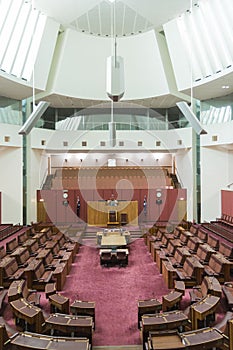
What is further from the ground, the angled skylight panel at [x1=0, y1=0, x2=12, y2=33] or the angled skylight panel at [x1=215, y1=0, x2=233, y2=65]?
the angled skylight panel at [x1=0, y1=0, x2=12, y2=33]

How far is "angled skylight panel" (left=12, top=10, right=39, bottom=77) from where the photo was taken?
1441cm

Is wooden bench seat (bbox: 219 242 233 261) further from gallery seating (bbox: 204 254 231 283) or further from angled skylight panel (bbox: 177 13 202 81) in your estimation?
angled skylight panel (bbox: 177 13 202 81)

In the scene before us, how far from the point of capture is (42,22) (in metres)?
14.9

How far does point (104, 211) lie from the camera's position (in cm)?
1834

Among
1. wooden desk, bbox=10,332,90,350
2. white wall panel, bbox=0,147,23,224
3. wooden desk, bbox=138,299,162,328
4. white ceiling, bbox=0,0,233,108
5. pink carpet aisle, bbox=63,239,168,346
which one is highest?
white ceiling, bbox=0,0,233,108

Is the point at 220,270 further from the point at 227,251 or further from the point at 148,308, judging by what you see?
the point at 148,308

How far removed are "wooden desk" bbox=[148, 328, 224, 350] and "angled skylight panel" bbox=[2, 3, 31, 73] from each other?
43.2ft

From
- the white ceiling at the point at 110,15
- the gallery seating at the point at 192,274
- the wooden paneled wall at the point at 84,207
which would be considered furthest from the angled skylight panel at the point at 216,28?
the gallery seating at the point at 192,274

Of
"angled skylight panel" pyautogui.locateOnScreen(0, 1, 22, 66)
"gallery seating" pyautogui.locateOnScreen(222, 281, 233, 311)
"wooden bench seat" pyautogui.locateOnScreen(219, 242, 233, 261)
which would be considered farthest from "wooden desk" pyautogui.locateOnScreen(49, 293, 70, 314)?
"angled skylight panel" pyautogui.locateOnScreen(0, 1, 22, 66)

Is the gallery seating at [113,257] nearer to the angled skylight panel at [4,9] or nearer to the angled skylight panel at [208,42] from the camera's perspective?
the angled skylight panel at [208,42]

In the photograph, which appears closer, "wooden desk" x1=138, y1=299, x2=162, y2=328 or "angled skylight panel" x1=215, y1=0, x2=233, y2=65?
"wooden desk" x1=138, y1=299, x2=162, y2=328

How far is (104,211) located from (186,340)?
13257mm

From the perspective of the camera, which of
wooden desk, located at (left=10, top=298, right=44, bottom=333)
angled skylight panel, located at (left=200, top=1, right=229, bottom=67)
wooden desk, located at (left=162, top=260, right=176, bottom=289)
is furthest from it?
angled skylight panel, located at (left=200, top=1, right=229, bottom=67)

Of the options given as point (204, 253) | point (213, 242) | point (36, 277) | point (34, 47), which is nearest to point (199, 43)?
point (34, 47)
